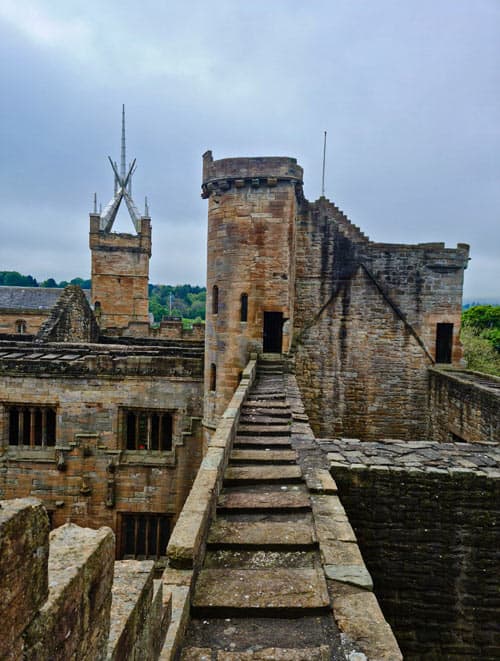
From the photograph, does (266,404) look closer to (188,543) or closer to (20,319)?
(188,543)

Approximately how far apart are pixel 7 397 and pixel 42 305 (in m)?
31.6

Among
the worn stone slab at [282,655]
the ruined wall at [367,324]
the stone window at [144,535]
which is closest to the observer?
the worn stone slab at [282,655]

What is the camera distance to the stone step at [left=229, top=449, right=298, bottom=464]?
667 centimetres

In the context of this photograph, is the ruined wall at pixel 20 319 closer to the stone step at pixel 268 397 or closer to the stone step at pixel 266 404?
the stone step at pixel 268 397

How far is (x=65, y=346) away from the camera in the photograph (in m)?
17.5

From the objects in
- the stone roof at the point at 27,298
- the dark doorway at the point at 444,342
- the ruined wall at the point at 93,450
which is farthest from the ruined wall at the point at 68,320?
the stone roof at the point at 27,298

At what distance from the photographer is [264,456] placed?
6801 millimetres

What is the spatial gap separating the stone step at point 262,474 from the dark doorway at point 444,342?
1281 centimetres

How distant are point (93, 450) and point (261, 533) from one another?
36.9 feet

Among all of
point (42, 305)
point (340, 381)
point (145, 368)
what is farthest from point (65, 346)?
point (42, 305)

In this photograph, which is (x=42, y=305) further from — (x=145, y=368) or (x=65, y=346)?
(x=145, y=368)

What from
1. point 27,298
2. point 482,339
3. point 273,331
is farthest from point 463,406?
point 27,298

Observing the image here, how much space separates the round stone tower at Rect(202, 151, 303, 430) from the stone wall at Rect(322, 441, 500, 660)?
7198 mm

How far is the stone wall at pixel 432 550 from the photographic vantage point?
22.6 feet
